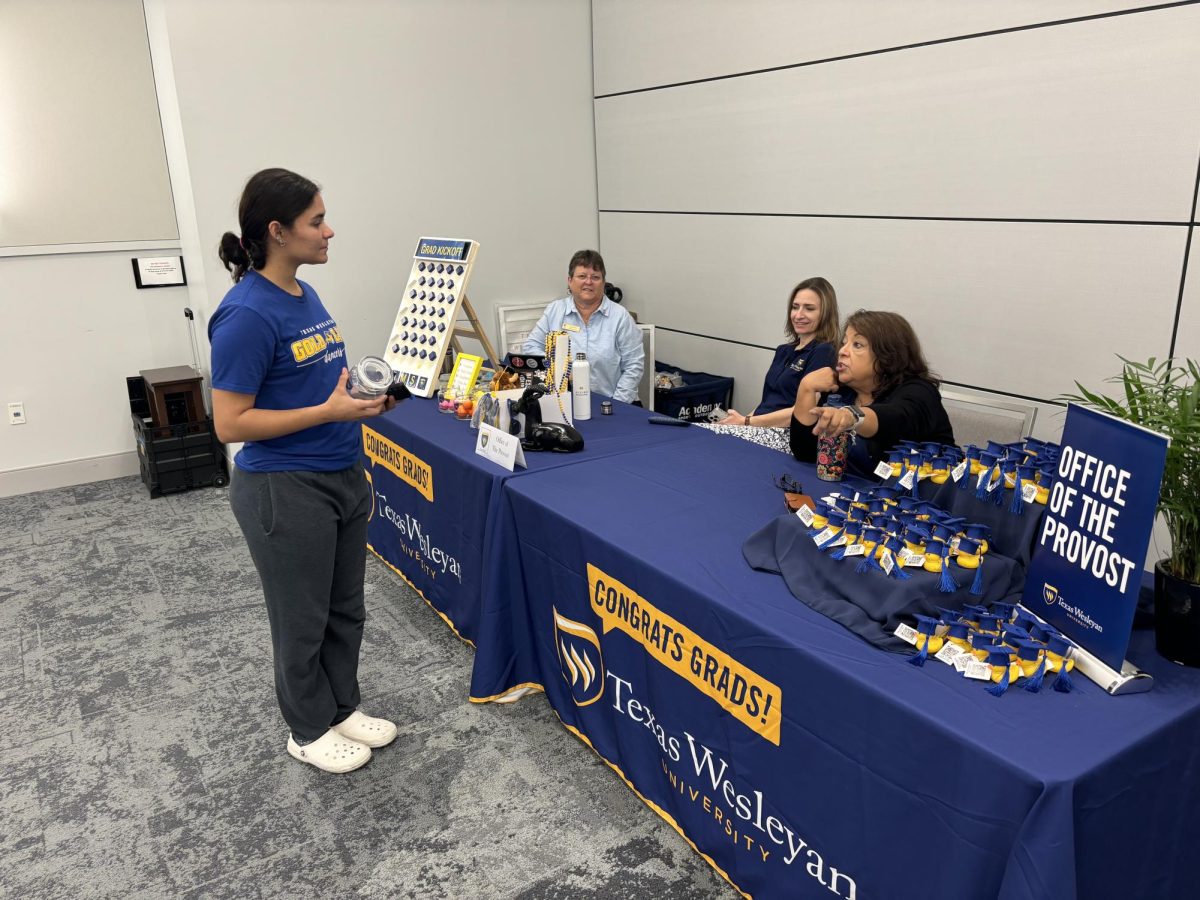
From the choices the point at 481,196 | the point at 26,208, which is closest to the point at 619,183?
the point at 481,196

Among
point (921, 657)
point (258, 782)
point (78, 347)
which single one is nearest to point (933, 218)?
point (921, 657)

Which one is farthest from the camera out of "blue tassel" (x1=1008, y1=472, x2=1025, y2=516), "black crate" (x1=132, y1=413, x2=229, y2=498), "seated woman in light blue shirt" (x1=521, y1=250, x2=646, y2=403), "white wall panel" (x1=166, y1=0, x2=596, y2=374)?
"black crate" (x1=132, y1=413, x2=229, y2=498)

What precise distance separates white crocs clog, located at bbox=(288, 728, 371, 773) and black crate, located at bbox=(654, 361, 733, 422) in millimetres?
2287

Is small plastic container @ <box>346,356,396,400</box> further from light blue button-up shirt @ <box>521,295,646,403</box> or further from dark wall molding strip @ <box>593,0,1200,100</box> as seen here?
dark wall molding strip @ <box>593,0,1200,100</box>

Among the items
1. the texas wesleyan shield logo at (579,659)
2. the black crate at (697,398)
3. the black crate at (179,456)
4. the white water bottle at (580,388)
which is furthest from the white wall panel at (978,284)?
the black crate at (179,456)

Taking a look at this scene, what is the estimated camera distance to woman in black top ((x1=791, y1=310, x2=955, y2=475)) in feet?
6.69

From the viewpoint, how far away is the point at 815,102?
350 centimetres

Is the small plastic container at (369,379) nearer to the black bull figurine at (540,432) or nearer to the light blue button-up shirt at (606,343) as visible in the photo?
the black bull figurine at (540,432)

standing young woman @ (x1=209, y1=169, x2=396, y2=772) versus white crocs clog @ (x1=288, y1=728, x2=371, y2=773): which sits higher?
standing young woman @ (x1=209, y1=169, x2=396, y2=772)

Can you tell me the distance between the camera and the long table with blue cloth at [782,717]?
1.16 m

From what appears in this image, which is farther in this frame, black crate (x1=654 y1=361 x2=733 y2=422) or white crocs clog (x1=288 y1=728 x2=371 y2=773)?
black crate (x1=654 y1=361 x2=733 y2=422)

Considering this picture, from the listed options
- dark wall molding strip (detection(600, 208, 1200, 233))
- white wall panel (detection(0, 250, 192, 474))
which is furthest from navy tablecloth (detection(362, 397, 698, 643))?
white wall panel (detection(0, 250, 192, 474))

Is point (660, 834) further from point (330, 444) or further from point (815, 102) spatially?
point (815, 102)

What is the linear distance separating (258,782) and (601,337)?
225cm
